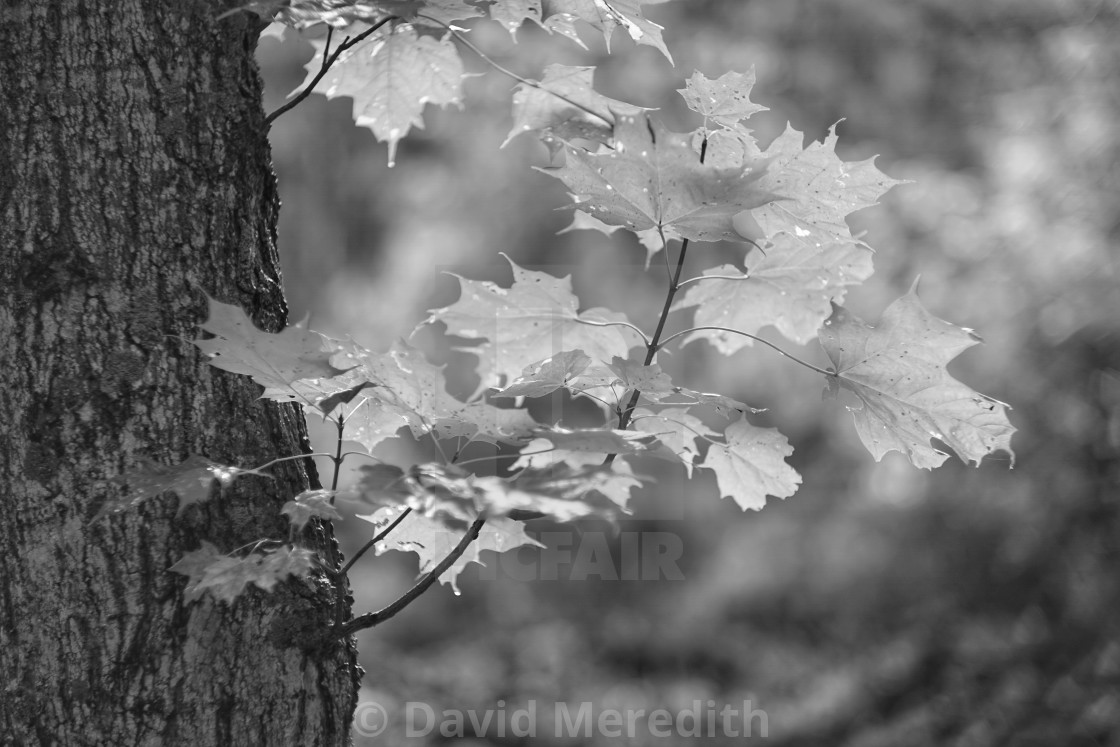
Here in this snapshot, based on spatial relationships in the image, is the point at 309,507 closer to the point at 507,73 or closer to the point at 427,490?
the point at 427,490

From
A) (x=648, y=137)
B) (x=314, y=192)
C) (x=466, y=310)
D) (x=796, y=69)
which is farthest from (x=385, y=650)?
(x=648, y=137)

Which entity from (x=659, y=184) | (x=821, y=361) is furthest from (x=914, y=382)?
(x=821, y=361)

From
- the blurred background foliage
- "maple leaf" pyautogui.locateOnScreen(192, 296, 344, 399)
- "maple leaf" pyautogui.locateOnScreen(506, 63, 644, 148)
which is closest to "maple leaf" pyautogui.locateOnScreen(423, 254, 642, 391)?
"maple leaf" pyautogui.locateOnScreen(506, 63, 644, 148)

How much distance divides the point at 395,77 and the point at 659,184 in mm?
315

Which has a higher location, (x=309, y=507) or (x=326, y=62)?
(x=326, y=62)

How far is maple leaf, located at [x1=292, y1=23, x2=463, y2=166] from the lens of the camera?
798 millimetres

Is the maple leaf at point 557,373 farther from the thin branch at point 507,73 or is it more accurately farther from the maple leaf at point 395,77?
the maple leaf at point 395,77

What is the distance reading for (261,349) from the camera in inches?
23.1

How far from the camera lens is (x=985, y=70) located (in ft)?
12.9

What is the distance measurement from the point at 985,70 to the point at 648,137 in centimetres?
396

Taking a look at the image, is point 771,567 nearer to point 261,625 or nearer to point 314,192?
point 314,192

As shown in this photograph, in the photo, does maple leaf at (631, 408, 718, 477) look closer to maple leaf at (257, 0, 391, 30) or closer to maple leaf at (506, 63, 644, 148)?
maple leaf at (506, 63, 644, 148)

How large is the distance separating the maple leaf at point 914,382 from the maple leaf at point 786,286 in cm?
7

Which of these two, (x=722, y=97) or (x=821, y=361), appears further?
(x=821, y=361)
